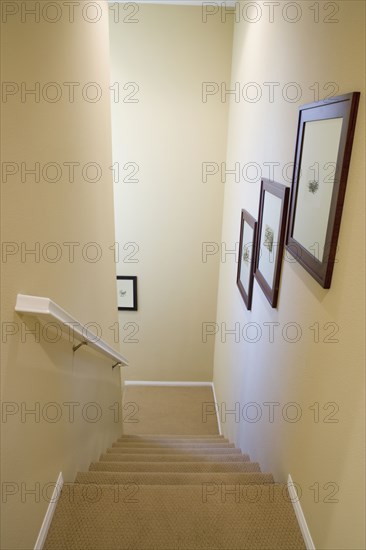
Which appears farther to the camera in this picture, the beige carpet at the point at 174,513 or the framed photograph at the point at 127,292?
the framed photograph at the point at 127,292

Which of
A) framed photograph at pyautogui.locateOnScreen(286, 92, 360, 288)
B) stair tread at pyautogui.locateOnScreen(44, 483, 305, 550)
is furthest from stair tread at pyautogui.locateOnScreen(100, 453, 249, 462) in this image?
framed photograph at pyautogui.locateOnScreen(286, 92, 360, 288)

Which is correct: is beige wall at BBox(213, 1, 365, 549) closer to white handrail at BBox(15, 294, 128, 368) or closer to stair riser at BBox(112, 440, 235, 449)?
stair riser at BBox(112, 440, 235, 449)

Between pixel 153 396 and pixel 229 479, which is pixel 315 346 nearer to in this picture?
pixel 229 479

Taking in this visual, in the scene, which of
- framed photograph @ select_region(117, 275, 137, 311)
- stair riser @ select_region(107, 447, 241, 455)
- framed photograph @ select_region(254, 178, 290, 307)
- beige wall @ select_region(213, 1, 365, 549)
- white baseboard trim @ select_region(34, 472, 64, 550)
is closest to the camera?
beige wall @ select_region(213, 1, 365, 549)

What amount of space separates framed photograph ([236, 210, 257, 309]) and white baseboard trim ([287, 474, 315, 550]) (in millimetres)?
1182

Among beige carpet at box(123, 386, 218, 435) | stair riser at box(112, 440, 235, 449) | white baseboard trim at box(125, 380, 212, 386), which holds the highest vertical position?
stair riser at box(112, 440, 235, 449)

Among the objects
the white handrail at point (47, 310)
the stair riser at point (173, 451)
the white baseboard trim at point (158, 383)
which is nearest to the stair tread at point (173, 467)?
the stair riser at point (173, 451)

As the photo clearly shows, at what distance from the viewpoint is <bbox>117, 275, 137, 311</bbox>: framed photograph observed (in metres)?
4.56

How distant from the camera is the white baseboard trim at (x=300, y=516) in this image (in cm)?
160

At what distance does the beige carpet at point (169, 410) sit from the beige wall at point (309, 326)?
59.8 inches

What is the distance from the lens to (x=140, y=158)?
4172 mm

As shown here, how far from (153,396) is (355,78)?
4.29 meters

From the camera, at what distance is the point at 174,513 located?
1.78 metres

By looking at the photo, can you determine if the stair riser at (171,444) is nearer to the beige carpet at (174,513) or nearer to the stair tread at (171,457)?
the stair tread at (171,457)
